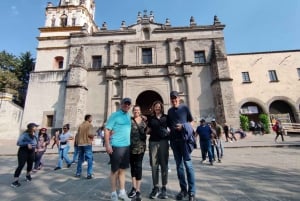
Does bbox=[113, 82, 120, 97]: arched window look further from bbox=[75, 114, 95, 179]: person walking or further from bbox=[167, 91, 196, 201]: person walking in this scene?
bbox=[167, 91, 196, 201]: person walking

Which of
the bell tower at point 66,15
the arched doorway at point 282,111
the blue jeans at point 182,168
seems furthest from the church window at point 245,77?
the bell tower at point 66,15

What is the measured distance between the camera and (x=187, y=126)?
3281 millimetres

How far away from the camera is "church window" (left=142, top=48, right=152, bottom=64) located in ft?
64.1

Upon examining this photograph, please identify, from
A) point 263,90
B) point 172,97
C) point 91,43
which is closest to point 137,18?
point 91,43

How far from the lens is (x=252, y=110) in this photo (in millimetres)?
19406

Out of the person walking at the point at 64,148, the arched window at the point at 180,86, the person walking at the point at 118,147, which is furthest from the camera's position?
the arched window at the point at 180,86

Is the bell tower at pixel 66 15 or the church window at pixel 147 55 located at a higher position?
the bell tower at pixel 66 15

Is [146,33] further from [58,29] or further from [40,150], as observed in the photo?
[40,150]

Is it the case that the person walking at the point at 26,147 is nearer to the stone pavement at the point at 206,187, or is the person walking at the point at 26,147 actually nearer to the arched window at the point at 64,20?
the stone pavement at the point at 206,187

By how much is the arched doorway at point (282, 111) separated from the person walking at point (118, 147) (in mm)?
21112

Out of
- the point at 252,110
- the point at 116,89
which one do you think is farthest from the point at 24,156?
the point at 252,110

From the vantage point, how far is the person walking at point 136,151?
324 cm

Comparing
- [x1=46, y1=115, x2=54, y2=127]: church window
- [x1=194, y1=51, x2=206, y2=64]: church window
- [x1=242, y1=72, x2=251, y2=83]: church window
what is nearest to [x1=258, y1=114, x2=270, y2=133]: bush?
[x1=242, y1=72, x2=251, y2=83]: church window

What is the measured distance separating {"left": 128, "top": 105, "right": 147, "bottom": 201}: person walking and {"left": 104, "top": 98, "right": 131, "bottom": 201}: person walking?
14 centimetres
